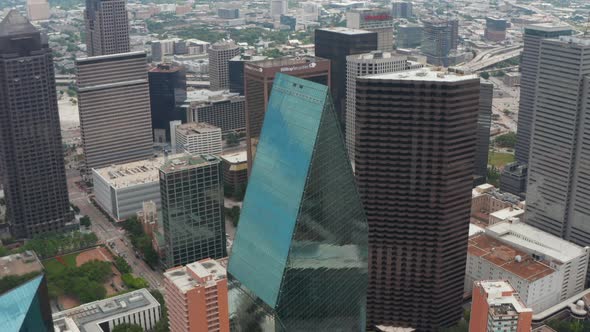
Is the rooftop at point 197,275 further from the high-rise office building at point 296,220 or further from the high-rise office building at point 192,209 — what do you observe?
the high-rise office building at point 192,209

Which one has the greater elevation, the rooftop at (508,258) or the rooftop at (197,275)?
the rooftop at (197,275)

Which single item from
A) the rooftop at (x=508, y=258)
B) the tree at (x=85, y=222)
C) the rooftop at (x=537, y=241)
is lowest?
the tree at (x=85, y=222)

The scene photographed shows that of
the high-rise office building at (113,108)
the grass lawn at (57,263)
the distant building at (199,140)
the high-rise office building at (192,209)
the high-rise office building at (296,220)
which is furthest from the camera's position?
the distant building at (199,140)

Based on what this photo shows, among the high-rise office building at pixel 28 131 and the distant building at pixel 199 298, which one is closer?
the distant building at pixel 199 298

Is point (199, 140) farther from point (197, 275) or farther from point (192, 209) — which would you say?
point (197, 275)

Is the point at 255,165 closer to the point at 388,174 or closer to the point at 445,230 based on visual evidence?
the point at 388,174

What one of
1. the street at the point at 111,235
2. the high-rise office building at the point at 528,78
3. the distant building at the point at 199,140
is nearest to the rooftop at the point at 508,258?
the street at the point at 111,235

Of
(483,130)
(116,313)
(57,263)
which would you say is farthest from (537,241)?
(57,263)
